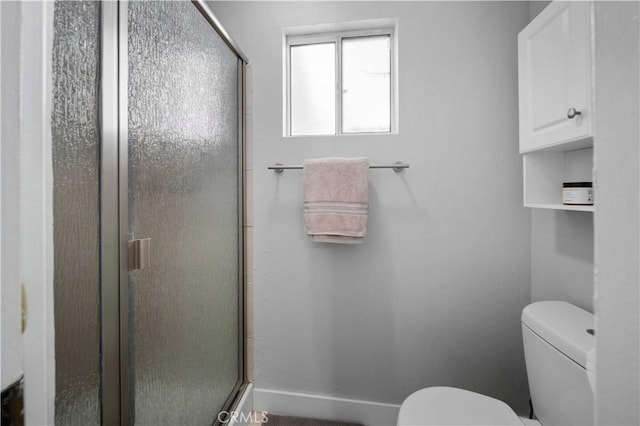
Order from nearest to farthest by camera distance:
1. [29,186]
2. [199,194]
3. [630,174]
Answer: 1. [630,174]
2. [29,186]
3. [199,194]

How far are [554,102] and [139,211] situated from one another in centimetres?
101

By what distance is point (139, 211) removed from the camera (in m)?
0.76

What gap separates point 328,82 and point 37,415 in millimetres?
1555

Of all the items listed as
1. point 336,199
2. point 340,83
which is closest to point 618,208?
point 336,199

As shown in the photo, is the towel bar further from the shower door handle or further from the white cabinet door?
the shower door handle

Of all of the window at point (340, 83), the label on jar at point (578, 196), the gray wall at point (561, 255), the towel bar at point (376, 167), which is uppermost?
the window at point (340, 83)

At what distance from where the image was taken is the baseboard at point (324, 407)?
143cm

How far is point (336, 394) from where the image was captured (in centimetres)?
147

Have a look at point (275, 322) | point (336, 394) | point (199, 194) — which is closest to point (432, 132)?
point (199, 194)

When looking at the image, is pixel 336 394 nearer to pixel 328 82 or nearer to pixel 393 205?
pixel 393 205

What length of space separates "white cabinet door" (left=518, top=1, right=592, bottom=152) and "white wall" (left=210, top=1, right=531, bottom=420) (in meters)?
0.29

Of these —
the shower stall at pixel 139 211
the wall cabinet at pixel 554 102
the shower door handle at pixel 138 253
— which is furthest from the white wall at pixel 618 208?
the shower door handle at pixel 138 253

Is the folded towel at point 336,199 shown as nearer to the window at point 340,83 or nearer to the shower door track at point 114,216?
the window at point 340,83

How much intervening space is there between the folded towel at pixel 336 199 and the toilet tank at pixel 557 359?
0.70 m
